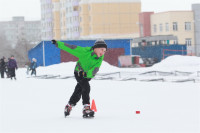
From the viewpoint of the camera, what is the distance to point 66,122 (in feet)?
23.5

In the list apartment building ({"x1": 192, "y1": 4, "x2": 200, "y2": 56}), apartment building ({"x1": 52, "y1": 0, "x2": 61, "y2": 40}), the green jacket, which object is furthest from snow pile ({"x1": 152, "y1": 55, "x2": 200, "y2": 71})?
apartment building ({"x1": 52, "y1": 0, "x2": 61, "y2": 40})

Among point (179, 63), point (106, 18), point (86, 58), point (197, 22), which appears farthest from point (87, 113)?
point (106, 18)

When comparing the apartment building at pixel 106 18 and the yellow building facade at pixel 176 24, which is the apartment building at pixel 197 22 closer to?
the yellow building facade at pixel 176 24

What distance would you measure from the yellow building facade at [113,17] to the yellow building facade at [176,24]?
12449 millimetres

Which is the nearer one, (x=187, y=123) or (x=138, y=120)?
(x=187, y=123)

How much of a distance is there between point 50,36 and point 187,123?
104042mm

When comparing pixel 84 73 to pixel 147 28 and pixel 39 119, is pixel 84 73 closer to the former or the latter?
pixel 39 119

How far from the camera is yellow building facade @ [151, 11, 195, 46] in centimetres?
6850

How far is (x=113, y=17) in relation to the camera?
3255 inches

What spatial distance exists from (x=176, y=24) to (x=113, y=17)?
1675 cm

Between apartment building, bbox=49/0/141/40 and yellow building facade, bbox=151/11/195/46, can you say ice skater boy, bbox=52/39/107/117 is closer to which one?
yellow building facade, bbox=151/11/195/46

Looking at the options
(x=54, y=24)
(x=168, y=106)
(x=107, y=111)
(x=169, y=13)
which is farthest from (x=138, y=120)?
(x=54, y=24)

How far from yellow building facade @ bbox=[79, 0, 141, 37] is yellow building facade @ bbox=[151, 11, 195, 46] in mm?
12449

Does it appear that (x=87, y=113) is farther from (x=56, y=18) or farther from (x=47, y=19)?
(x=47, y=19)
